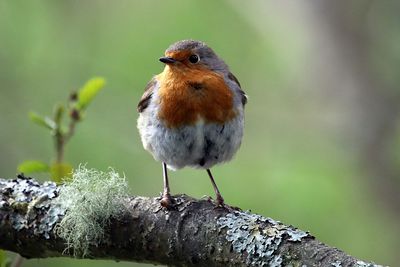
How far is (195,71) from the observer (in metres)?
5.22

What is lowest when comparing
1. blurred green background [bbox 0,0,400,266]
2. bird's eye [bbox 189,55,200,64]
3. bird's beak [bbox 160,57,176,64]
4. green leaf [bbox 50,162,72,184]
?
green leaf [bbox 50,162,72,184]

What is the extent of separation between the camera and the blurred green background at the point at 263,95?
7.39 meters

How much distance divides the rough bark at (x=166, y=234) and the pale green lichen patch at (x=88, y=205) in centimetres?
3

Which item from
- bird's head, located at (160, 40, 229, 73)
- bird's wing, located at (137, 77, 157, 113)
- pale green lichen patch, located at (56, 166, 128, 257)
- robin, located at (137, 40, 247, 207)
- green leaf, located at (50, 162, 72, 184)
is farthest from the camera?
bird's head, located at (160, 40, 229, 73)

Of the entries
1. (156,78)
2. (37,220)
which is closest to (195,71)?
(156,78)

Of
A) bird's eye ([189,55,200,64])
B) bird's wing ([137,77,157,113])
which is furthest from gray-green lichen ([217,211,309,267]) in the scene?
bird's eye ([189,55,200,64])

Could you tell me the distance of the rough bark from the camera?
123 inches

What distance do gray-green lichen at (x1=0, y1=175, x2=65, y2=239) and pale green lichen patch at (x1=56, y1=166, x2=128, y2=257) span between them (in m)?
0.06

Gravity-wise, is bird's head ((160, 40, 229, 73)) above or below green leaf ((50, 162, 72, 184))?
above

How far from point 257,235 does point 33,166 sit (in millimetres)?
1310

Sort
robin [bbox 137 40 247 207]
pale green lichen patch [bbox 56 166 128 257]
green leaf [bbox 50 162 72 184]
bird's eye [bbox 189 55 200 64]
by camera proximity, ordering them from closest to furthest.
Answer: pale green lichen patch [bbox 56 166 128 257]
green leaf [bbox 50 162 72 184]
robin [bbox 137 40 247 207]
bird's eye [bbox 189 55 200 64]

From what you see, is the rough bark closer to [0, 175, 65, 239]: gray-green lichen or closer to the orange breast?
[0, 175, 65, 239]: gray-green lichen

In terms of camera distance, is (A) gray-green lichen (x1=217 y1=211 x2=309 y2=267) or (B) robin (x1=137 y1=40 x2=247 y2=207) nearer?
(A) gray-green lichen (x1=217 y1=211 x2=309 y2=267)

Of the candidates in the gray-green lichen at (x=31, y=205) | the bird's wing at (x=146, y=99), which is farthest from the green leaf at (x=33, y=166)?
the bird's wing at (x=146, y=99)
